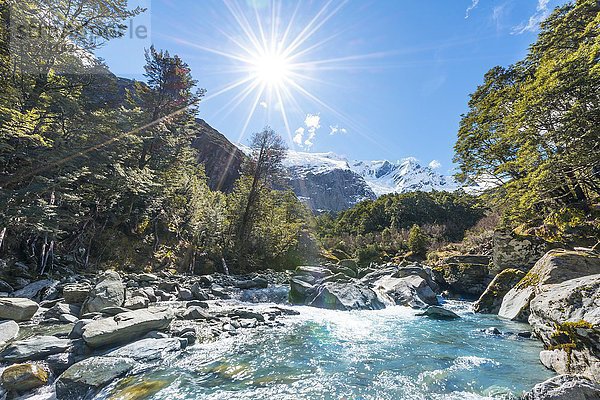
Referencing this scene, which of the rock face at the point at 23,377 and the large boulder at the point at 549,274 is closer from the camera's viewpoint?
the rock face at the point at 23,377

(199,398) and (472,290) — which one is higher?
(199,398)

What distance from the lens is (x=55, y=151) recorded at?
11648mm

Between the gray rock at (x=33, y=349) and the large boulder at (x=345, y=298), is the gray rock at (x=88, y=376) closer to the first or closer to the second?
the gray rock at (x=33, y=349)

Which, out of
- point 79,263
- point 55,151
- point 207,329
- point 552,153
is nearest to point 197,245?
point 79,263

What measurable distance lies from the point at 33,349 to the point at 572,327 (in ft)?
35.1

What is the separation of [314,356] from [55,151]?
13231 mm

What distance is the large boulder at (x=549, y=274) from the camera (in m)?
8.93

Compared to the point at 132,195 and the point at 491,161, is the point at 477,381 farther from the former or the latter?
the point at 132,195

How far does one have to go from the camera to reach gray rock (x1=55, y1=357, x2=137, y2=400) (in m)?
4.62

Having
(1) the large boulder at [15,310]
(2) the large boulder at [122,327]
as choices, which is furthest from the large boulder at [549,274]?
(1) the large boulder at [15,310]

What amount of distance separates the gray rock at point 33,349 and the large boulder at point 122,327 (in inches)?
17.3

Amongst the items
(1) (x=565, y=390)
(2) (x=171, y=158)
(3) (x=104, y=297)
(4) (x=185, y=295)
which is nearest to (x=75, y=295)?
(3) (x=104, y=297)

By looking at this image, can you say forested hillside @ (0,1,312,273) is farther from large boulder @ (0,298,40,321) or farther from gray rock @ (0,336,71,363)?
gray rock @ (0,336,71,363)

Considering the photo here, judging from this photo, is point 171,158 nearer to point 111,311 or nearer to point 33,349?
point 111,311
